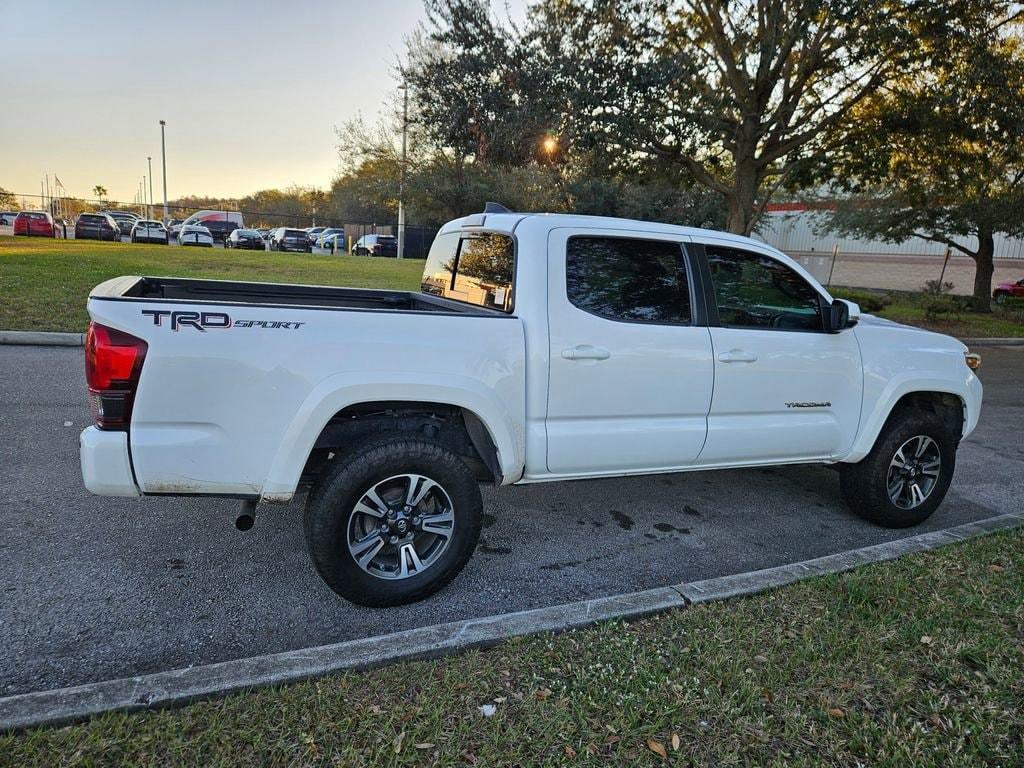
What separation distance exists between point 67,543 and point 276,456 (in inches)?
66.5

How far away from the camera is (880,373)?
4.27 meters

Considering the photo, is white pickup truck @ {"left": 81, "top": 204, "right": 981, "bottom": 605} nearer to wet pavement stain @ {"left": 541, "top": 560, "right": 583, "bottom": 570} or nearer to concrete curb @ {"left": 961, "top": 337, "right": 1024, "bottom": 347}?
wet pavement stain @ {"left": 541, "top": 560, "right": 583, "bottom": 570}

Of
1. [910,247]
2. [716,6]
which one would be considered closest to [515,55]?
[716,6]

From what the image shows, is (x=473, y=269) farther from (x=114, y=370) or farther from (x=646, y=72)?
(x=646, y=72)

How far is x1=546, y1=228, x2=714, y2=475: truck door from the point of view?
3410 mm

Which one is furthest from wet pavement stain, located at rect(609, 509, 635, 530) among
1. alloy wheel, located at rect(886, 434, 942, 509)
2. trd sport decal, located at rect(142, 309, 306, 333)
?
trd sport decal, located at rect(142, 309, 306, 333)

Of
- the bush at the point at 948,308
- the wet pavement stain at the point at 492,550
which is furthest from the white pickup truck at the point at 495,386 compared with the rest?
the bush at the point at 948,308

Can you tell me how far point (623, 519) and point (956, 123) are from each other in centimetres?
1121

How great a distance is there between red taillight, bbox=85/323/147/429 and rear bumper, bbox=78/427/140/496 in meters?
0.07

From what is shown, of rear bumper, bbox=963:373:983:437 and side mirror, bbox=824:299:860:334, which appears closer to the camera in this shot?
side mirror, bbox=824:299:860:334

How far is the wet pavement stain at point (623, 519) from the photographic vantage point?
436cm

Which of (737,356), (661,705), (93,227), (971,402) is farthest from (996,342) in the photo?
(93,227)

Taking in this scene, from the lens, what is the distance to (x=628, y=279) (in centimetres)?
368

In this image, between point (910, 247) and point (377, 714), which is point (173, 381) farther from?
point (910, 247)
